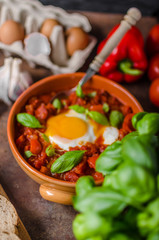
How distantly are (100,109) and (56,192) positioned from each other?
0.80 m

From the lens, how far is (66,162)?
1.97 m

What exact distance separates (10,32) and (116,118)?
132 centimetres

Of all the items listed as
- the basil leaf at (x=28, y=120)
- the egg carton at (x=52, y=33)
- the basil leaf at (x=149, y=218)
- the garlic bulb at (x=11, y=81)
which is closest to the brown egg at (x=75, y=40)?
the egg carton at (x=52, y=33)

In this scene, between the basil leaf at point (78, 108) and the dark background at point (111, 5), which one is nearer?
the basil leaf at point (78, 108)

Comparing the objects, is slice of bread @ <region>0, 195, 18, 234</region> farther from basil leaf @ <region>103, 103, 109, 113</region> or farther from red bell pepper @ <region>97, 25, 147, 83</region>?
red bell pepper @ <region>97, 25, 147, 83</region>

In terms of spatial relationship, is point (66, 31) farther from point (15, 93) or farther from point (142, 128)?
point (142, 128)

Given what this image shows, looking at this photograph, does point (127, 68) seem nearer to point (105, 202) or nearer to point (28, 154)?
point (28, 154)

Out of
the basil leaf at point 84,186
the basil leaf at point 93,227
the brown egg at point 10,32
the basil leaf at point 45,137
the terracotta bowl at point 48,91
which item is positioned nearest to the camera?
the basil leaf at point 93,227

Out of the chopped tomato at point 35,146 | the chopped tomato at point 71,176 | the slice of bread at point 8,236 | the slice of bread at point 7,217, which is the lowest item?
the slice of bread at point 7,217

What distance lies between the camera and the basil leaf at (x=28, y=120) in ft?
7.23

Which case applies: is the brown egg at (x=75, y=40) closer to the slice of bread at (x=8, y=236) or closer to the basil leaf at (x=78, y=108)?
the basil leaf at (x=78, y=108)

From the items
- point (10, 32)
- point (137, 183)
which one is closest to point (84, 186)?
point (137, 183)

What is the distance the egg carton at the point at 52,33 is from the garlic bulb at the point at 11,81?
0.19 meters

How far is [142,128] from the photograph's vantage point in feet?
4.96
